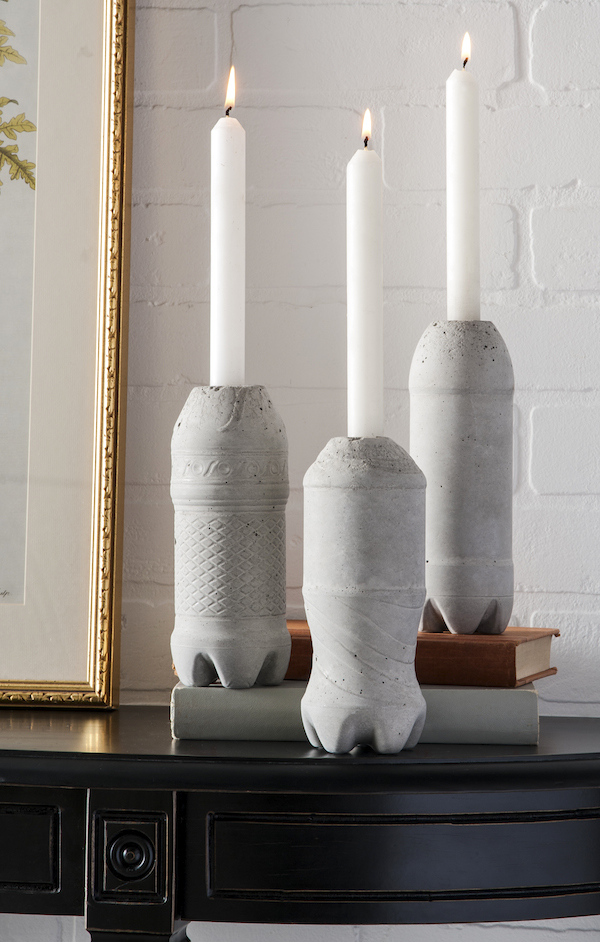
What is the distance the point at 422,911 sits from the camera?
0.54 metres

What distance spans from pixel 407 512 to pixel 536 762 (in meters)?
0.18


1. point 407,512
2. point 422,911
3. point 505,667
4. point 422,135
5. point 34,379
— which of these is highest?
point 422,135

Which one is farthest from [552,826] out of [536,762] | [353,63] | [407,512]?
[353,63]

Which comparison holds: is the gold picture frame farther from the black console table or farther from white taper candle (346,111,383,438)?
white taper candle (346,111,383,438)

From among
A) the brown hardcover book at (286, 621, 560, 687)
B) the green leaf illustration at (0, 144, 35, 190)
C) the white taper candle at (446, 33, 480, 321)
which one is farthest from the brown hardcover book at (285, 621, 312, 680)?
the green leaf illustration at (0, 144, 35, 190)

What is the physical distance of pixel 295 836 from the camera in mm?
542

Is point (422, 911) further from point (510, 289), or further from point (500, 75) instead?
point (500, 75)

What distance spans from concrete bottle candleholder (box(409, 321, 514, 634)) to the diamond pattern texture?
12 centimetres

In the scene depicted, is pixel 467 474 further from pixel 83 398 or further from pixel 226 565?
pixel 83 398

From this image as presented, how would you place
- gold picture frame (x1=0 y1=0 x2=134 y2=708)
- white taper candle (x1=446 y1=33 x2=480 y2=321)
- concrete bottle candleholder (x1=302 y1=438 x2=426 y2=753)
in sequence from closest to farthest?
concrete bottle candleholder (x1=302 y1=438 x2=426 y2=753) → white taper candle (x1=446 y1=33 x2=480 y2=321) → gold picture frame (x1=0 y1=0 x2=134 y2=708)

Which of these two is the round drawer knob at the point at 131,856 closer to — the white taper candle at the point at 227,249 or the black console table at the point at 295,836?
the black console table at the point at 295,836

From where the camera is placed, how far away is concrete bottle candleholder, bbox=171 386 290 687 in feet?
1.91

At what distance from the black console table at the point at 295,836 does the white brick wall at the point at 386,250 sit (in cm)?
23

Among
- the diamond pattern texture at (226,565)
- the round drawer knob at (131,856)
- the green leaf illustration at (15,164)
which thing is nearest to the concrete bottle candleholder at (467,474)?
the diamond pattern texture at (226,565)
